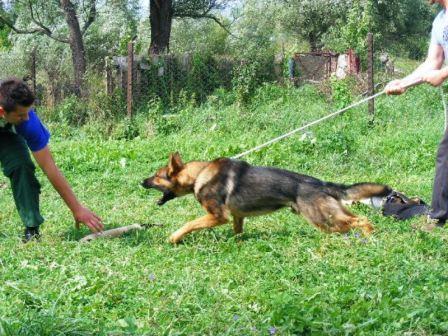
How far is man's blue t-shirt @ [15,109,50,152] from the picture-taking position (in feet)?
17.6

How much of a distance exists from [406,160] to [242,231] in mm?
4107

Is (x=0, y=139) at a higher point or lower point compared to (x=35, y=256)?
higher

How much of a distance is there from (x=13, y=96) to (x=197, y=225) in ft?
6.28

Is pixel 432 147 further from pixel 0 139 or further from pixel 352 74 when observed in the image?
pixel 0 139

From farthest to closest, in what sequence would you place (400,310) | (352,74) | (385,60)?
(385,60) < (352,74) < (400,310)

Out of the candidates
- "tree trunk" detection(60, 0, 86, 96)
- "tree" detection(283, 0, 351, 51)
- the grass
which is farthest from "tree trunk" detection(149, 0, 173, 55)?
"tree" detection(283, 0, 351, 51)

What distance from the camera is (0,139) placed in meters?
5.52

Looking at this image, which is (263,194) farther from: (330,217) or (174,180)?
(174,180)

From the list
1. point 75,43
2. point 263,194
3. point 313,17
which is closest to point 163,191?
point 263,194

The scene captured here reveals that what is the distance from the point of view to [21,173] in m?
5.60

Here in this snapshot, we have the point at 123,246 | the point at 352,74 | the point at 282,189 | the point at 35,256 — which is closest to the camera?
the point at 35,256

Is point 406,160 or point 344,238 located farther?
point 406,160

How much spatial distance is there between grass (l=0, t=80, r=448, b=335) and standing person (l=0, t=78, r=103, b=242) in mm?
244

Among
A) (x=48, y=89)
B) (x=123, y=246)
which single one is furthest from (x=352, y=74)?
(x=123, y=246)
